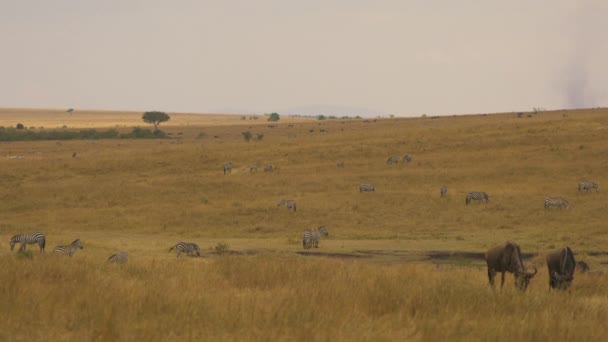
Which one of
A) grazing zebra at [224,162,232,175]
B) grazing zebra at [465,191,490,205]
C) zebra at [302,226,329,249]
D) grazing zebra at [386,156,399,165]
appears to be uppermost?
grazing zebra at [386,156,399,165]

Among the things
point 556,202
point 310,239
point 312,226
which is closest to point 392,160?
point 556,202

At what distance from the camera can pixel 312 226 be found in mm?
42812

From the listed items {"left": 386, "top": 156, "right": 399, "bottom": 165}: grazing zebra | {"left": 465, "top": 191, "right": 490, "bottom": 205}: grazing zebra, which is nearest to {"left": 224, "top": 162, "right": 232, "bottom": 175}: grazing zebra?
{"left": 386, "top": 156, "right": 399, "bottom": 165}: grazing zebra

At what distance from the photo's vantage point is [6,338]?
9742 mm

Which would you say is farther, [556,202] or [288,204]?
[288,204]

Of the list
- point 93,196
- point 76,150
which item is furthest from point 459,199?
point 76,150

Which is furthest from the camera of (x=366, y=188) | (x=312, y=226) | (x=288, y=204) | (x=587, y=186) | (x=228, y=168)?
(x=228, y=168)

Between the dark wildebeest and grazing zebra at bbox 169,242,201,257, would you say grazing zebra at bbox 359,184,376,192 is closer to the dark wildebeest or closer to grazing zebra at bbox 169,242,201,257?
grazing zebra at bbox 169,242,201,257

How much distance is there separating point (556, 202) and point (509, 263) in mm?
27072

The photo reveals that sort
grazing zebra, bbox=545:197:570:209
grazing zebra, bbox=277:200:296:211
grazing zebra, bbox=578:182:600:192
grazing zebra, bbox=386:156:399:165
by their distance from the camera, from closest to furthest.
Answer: grazing zebra, bbox=545:197:570:209
grazing zebra, bbox=277:200:296:211
grazing zebra, bbox=578:182:600:192
grazing zebra, bbox=386:156:399:165

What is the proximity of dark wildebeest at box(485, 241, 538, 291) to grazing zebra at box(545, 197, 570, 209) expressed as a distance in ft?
85.7

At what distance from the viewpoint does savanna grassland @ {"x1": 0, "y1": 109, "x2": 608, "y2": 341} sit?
436 inches

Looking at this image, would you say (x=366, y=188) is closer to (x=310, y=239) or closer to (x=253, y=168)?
(x=253, y=168)

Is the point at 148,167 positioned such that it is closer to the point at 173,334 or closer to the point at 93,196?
the point at 93,196
